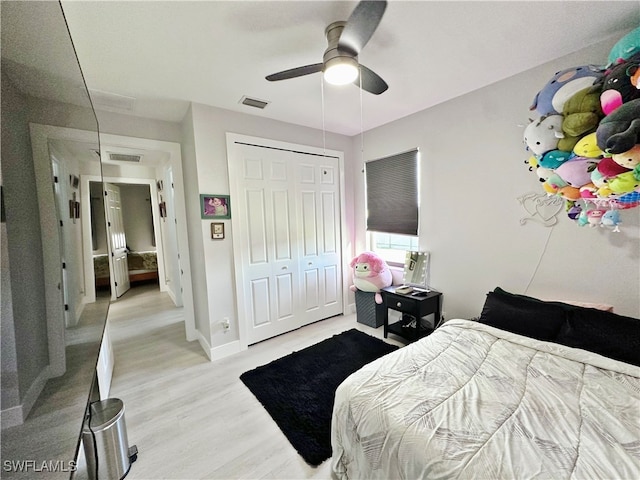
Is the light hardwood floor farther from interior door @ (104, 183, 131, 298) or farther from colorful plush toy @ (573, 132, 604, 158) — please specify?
colorful plush toy @ (573, 132, 604, 158)

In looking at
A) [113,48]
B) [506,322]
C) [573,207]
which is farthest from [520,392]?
[113,48]

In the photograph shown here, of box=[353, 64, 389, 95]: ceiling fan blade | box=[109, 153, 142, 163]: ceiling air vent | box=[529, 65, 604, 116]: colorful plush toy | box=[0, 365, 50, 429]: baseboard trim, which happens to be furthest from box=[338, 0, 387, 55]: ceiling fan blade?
box=[109, 153, 142, 163]: ceiling air vent

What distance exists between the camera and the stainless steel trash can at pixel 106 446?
4.61 feet

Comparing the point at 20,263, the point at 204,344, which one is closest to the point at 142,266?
the point at 204,344

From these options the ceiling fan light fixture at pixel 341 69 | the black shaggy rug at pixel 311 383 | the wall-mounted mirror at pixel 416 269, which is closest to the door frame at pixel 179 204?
the black shaggy rug at pixel 311 383

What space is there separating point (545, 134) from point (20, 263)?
2.41 m

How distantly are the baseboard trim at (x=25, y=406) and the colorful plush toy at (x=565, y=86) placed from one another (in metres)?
2.49

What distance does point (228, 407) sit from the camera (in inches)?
78.5

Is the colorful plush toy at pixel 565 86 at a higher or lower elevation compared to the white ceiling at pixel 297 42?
lower

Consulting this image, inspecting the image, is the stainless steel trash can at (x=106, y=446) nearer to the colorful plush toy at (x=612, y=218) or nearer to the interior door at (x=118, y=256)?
the colorful plush toy at (x=612, y=218)

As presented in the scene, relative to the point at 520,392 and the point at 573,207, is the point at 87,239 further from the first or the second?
the point at 573,207

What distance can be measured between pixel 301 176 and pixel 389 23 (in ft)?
6.40

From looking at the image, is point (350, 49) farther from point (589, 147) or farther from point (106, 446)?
point (106, 446)

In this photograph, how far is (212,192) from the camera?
264 cm
